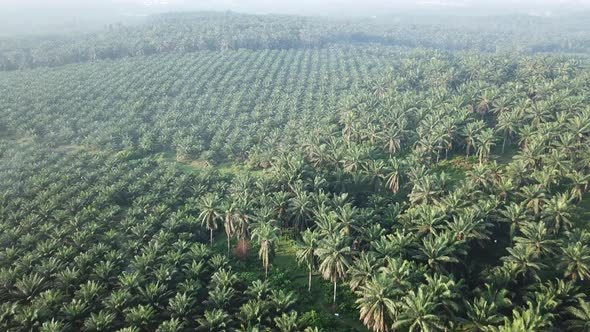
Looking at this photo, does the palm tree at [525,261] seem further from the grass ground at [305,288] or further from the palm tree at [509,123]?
the palm tree at [509,123]

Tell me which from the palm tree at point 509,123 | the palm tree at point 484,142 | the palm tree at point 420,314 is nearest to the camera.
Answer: the palm tree at point 420,314

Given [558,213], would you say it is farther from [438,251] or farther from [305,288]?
[305,288]

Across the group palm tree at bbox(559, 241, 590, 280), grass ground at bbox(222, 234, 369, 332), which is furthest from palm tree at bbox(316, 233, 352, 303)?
palm tree at bbox(559, 241, 590, 280)

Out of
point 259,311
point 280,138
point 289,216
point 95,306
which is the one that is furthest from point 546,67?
point 95,306

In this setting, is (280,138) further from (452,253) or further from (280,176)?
(452,253)

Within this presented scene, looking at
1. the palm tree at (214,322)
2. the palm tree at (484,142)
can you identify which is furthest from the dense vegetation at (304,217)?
the palm tree at (484,142)

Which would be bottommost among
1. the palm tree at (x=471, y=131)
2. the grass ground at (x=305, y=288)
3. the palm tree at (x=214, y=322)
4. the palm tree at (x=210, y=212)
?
the grass ground at (x=305, y=288)

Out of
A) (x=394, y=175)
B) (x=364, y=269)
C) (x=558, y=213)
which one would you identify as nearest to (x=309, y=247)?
(x=364, y=269)
